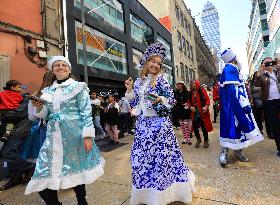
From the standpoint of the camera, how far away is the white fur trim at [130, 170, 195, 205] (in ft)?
8.91

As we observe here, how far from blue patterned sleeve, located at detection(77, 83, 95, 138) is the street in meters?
1.13

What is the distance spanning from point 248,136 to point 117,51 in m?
12.9

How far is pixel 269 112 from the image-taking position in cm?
495

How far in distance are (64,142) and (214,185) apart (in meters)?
2.12

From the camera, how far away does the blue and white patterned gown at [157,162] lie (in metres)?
2.78

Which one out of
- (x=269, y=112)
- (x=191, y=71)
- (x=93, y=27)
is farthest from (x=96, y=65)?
(x=191, y=71)

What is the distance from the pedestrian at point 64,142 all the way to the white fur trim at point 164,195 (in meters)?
0.51

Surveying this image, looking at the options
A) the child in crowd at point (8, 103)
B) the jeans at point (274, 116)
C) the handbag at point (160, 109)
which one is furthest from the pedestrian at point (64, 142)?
the jeans at point (274, 116)

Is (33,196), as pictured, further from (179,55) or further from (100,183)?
(179,55)

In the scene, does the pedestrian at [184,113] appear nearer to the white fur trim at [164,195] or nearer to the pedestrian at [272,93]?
the pedestrian at [272,93]

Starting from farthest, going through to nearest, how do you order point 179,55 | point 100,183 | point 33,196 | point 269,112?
point 179,55, point 269,112, point 100,183, point 33,196

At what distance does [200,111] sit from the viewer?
644cm

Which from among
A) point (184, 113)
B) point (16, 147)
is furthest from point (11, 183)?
point (184, 113)

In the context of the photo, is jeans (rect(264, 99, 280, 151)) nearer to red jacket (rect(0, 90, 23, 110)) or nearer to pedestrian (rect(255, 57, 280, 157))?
pedestrian (rect(255, 57, 280, 157))
